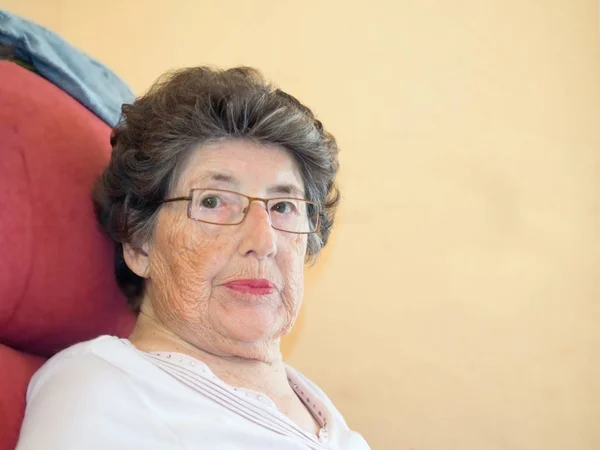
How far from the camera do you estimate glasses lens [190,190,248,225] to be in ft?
4.00

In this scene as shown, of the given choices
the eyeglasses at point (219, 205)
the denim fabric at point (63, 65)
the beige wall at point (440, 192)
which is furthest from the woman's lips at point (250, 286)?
the beige wall at point (440, 192)

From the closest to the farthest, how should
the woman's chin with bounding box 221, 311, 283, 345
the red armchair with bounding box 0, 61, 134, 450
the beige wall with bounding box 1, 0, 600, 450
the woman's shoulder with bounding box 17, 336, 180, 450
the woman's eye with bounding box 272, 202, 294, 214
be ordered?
the woman's shoulder with bounding box 17, 336, 180, 450 < the red armchair with bounding box 0, 61, 134, 450 < the woman's chin with bounding box 221, 311, 283, 345 < the woman's eye with bounding box 272, 202, 294, 214 < the beige wall with bounding box 1, 0, 600, 450

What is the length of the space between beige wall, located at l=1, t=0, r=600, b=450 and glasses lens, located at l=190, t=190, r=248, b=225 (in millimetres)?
661

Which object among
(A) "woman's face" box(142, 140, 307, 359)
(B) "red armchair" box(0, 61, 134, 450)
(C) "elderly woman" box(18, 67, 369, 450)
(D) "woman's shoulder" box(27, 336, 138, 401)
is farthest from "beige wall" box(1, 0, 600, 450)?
(D) "woman's shoulder" box(27, 336, 138, 401)

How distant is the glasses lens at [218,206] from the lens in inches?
47.9

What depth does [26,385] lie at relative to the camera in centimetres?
108

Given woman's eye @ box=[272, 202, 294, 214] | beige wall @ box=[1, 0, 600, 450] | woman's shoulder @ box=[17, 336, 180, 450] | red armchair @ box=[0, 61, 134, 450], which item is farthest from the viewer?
beige wall @ box=[1, 0, 600, 450]

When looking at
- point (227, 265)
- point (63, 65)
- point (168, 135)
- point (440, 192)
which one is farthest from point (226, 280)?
point (440, 192)

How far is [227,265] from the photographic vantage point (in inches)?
47.1

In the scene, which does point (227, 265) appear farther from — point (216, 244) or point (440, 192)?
point (440, 192)

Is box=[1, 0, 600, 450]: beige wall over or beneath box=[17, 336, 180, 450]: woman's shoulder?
over

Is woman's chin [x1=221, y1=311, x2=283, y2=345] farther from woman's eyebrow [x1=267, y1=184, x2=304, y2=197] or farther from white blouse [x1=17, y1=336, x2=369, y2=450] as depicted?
woman's eyebrow [x1=267, y1=184, x2=304, y2=197]

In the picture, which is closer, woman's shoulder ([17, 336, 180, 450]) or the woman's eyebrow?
woman's shoulder ([17, 336, 180, 450])

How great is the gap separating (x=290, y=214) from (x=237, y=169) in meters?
0.14
